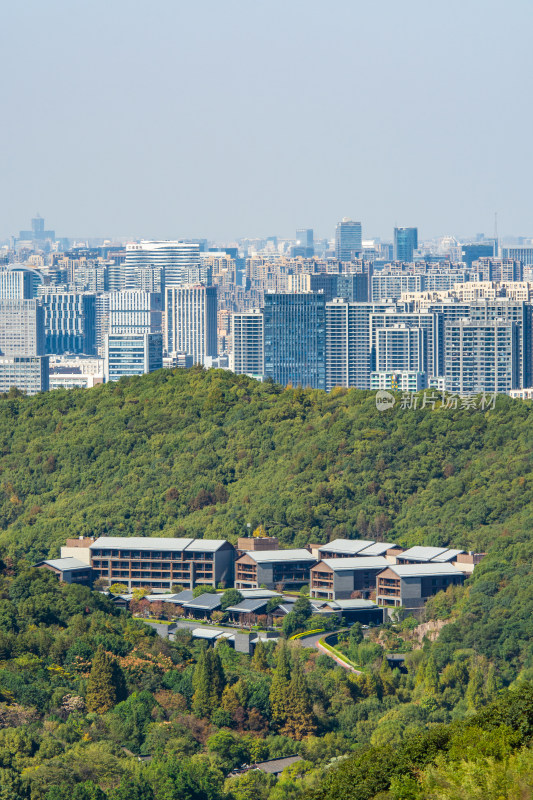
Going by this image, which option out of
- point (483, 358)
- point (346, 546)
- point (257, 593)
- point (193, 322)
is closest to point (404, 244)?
point (193, 322)

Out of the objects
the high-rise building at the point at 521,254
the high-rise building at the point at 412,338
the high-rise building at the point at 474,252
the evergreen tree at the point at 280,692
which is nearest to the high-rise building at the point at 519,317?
the high-rise building at the point at 412,338

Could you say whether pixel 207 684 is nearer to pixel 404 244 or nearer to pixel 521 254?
pixel 404 244

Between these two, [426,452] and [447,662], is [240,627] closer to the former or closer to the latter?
[447,662]

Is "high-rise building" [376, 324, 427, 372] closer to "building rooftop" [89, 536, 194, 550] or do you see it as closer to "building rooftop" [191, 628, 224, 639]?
"building rooftop" [89, 536, 194, 550]

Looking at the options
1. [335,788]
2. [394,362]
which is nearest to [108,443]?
[335,788]

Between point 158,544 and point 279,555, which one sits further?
point 158,544

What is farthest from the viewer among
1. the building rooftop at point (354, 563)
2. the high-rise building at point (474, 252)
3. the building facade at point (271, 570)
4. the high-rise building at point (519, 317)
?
the high-rise building at point (474, 252)

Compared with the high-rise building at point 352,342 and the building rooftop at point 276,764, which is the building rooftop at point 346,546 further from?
the high-rise building at point 352,342
